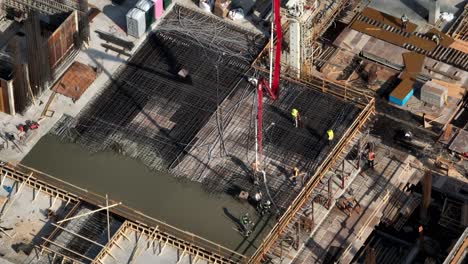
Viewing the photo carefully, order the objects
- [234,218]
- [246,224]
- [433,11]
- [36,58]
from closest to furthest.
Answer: [246,224], [234,218], [36,58], [433,11]

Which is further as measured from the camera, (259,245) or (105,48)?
(105,48)

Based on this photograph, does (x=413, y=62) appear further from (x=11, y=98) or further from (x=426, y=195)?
(x=11, y=98)

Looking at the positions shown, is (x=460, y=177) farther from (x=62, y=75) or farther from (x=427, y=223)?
(x=62, y=75)

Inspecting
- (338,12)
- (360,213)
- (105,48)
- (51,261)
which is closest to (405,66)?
(338,12)

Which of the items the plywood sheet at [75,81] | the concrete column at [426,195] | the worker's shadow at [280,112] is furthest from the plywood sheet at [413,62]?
the plywood sheet at [75,81]

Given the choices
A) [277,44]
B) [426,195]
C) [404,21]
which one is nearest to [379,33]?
[404,21]

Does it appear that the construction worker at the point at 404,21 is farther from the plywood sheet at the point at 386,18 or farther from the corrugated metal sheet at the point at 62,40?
the corrugated metal sheet at the point at 62,40
